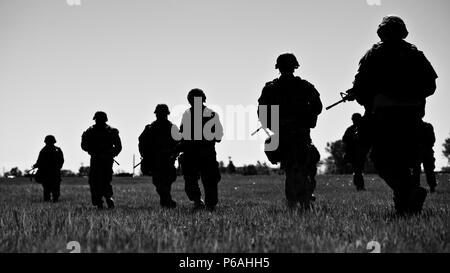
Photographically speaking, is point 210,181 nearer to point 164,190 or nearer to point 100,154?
point 164,190

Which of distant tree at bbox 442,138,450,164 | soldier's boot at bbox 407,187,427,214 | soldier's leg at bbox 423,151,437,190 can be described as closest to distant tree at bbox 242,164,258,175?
soldier's leg at bbox 423,151,437,190

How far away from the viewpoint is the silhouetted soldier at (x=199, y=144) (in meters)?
9.63

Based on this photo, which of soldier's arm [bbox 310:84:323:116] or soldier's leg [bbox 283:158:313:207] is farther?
soldier's arm [bbox 310:84:323:116]

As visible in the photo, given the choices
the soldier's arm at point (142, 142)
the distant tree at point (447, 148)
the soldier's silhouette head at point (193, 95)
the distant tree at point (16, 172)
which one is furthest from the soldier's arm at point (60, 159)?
the distant tree at point (447, 148)

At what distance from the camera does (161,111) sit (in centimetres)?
1148

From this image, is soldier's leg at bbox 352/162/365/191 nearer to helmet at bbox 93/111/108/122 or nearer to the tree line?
helmet at bbox 93/111/108/122

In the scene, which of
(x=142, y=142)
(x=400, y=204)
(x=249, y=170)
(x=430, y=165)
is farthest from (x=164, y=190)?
(x=249, y=170)

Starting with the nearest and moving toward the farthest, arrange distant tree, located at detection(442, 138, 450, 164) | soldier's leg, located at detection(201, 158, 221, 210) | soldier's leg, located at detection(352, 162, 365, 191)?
soldier's leg, located at detection(201, 158, 221, 210) → soldier's leg, located at detection(352, 162, 365, 191) → distant tree, located at detection(442, 138, 450, 164)

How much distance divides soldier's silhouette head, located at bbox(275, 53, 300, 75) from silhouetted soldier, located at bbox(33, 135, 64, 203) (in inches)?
467

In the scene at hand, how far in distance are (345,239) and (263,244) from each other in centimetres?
81

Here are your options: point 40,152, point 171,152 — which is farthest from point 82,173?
point 171,152

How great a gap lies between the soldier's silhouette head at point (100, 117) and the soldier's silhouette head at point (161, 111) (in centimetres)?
144

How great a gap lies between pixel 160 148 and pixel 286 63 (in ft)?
15.0

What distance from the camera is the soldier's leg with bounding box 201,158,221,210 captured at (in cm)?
953
